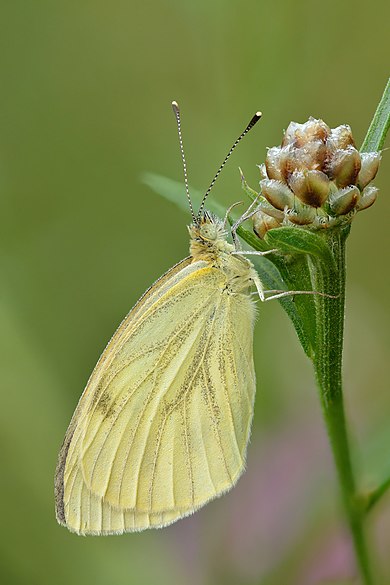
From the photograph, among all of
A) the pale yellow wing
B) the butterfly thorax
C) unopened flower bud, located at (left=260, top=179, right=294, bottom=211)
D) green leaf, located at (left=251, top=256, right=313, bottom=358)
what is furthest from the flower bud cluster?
the pale yellow wing

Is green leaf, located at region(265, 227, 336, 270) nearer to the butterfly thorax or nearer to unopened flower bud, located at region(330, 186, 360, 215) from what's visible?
unopened flower bud, located at region(330, 186, 360, 215)

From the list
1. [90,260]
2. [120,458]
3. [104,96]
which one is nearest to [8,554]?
[120,458]

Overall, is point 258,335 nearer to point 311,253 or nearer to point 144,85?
point 311,253

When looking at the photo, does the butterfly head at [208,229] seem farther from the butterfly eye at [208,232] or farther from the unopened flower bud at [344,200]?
the unopened flower bud at [344,200]

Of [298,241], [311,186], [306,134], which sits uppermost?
[306,134]

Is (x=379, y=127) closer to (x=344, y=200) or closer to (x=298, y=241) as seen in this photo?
(x=344, y=200)

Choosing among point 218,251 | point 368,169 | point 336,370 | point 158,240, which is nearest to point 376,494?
point 336,370
